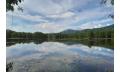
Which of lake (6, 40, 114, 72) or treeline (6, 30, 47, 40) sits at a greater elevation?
treeline (6, 30, 47, 40)

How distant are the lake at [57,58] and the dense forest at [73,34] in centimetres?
5

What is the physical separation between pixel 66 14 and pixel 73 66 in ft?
1.48

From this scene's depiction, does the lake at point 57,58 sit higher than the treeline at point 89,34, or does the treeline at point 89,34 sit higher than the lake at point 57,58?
the treeline at point 89,34

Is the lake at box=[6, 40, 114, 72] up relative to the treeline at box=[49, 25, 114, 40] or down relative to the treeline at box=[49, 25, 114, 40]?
down

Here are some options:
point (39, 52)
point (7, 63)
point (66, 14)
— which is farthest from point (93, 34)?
point (7, 63)

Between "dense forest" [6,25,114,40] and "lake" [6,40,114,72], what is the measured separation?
5 cm

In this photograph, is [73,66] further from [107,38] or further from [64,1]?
[64,1]

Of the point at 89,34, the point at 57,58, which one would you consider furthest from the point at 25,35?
the point at 89,34

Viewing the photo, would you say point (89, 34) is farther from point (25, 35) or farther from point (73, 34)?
point (25, 35)

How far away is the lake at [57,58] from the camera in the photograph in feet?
8.32

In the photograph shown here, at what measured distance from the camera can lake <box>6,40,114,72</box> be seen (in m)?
2.54

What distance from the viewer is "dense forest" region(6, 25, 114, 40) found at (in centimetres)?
252

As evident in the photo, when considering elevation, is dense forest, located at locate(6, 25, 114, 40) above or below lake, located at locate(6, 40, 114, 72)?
above

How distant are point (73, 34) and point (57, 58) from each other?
0.25m
